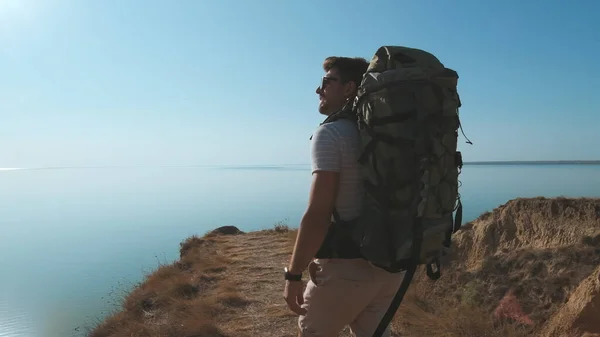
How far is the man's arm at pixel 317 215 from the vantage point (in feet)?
5.90

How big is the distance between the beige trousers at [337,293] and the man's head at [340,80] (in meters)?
0.82

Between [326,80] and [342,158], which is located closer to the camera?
[342,158]

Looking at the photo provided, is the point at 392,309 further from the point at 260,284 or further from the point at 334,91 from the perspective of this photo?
the point at 260,284

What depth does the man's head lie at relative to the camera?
2125 mm

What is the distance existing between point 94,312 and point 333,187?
15078 millimetres

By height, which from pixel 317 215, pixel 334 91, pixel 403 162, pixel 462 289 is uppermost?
pixel 334 91

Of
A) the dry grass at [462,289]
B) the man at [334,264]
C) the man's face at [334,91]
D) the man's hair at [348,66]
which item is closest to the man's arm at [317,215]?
the man at [334,264]

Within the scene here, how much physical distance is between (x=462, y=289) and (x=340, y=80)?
17.9 feet

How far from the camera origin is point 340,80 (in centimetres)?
212

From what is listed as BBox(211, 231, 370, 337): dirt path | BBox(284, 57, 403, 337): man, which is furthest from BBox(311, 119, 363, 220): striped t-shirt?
BBox(211, 231, 370, 337): dirt path

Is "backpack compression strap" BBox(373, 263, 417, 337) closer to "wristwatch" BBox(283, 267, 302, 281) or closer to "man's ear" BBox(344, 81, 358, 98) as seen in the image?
"wristwatch" BBox(283, 267, 302, 281)

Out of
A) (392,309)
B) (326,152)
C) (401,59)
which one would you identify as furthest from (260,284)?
(401,59)

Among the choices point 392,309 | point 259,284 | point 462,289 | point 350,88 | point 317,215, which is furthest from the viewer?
point 259,284

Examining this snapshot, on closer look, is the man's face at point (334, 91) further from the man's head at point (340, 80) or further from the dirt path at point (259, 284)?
the dirt path at point (259, 284)
